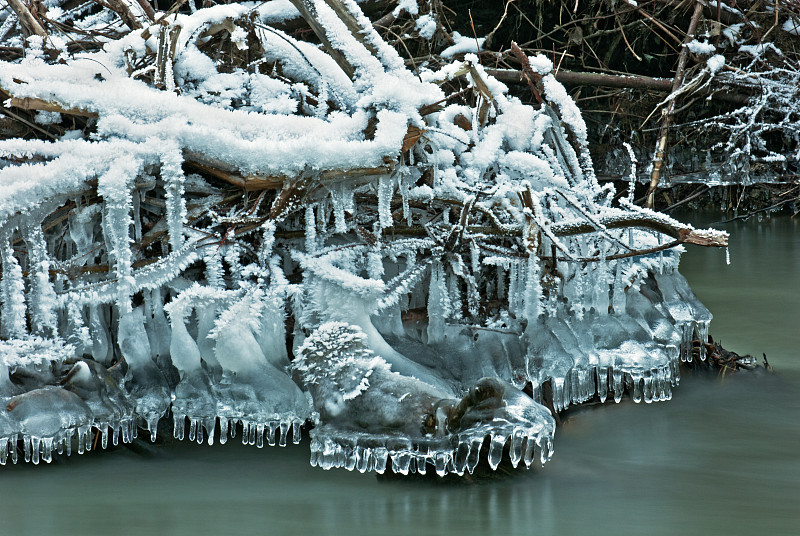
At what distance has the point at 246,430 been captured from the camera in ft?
8.55

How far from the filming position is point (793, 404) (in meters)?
3.05

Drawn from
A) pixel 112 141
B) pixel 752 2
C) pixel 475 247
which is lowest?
pixel 475 247

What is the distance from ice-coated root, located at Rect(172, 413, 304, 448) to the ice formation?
10mm

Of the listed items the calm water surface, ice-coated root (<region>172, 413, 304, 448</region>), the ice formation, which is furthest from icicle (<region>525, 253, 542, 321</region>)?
ice-coated root (<region>172, 413, 304, 448</region>)

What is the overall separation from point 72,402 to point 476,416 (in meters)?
1.22

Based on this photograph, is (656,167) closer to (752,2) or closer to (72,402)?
(752,2)

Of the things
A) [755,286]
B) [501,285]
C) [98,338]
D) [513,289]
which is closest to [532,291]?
[513,289]

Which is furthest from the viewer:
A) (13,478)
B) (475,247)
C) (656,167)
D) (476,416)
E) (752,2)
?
(752,2)

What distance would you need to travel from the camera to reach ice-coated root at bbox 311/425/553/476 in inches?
86.3

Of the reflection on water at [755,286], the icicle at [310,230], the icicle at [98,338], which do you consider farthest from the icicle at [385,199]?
the reflection on water at [755,286]

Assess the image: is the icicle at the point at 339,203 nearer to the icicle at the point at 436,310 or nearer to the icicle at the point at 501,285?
the icicle at the point at 436,310

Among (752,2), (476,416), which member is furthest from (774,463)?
(752,2)

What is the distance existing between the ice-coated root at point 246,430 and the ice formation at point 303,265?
0.01 meters

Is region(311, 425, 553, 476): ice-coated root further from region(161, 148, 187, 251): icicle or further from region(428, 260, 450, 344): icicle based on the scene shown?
region(161, 148, 187, 251): icicle
